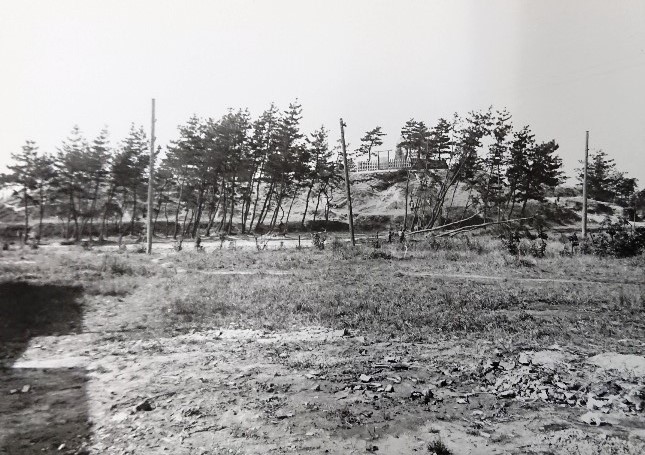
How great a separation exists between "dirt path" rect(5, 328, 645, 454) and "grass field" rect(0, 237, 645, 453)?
51mm

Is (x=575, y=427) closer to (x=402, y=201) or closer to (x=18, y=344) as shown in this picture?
(x=18, y=344)

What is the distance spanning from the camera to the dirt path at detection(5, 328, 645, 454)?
15.0 feet

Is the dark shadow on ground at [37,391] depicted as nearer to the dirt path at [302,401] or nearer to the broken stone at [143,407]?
the dirt path at [302,401]

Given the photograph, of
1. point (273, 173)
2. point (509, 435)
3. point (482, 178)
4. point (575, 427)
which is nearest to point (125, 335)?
point (509, 435)

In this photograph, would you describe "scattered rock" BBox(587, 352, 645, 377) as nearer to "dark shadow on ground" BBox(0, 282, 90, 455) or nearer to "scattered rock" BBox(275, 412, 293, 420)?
"scattered rock" BBox(275, 412, 293, 420)

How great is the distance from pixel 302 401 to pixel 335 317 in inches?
174

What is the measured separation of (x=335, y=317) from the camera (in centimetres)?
991

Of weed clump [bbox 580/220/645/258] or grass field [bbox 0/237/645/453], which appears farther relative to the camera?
weed clump [bbox 580/220/645/258]

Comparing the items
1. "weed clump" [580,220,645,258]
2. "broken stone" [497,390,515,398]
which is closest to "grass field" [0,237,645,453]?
"broken stone" [497,390,515,398]

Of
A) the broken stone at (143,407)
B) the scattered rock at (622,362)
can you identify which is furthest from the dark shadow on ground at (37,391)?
the scattered rock at (622,362)

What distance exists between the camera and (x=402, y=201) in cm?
4881

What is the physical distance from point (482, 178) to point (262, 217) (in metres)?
23.1

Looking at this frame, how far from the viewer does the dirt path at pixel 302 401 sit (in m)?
4.57

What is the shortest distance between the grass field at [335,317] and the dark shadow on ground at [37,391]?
0.08m
